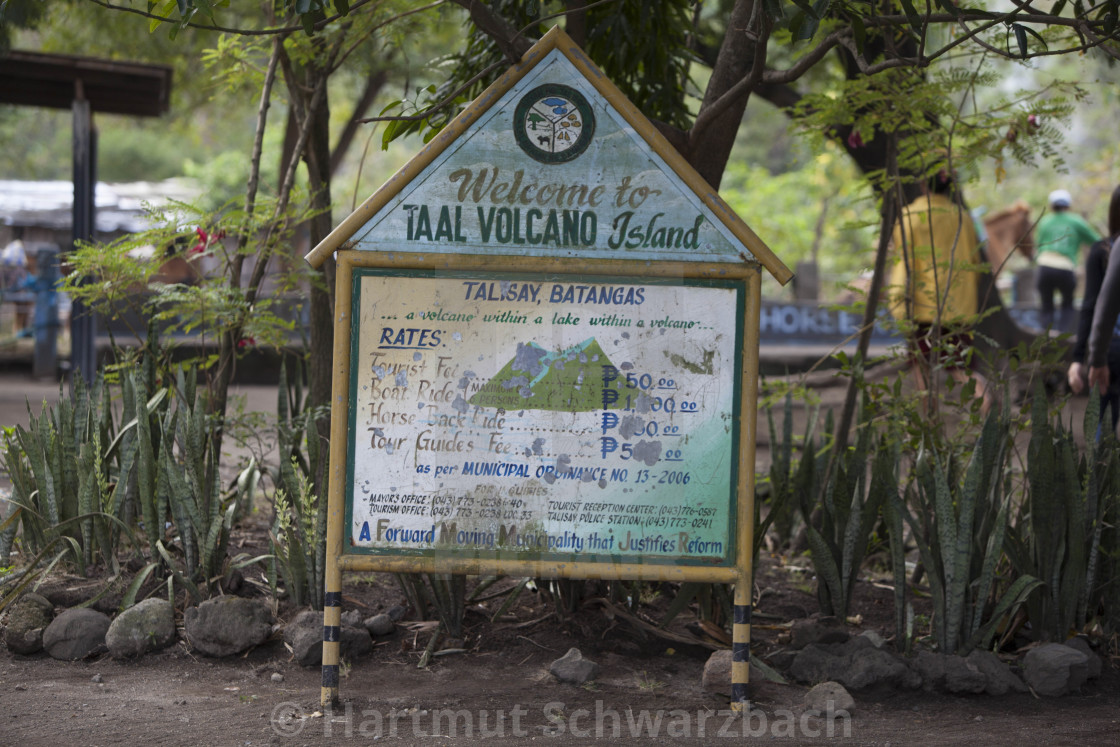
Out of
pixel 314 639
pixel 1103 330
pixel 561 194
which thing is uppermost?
pixel 561 194

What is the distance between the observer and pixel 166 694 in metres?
3.11

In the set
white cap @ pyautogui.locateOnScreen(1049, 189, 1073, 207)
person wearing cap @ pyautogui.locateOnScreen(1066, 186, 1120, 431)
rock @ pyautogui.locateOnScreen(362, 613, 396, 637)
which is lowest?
rock @ pyautogui.locateOnScreen(362, 613, 396, 637)

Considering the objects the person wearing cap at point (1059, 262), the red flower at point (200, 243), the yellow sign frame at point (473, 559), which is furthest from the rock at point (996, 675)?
the person wearing cap at point (1059, 262)

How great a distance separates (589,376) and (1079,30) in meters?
1.73

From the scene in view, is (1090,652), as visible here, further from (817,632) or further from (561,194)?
(561,194)

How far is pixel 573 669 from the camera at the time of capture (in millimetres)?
3230

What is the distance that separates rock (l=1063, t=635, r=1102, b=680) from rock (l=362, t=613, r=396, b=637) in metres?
2.23

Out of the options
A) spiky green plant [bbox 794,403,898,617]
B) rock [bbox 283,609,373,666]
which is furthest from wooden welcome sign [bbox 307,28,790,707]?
spiky green plant [bbox 794,403,898,617]

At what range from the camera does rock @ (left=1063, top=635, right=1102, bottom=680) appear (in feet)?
10.8

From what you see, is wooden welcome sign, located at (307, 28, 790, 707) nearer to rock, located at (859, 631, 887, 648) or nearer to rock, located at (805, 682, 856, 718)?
rock, located at (805, 682, 856, 718)

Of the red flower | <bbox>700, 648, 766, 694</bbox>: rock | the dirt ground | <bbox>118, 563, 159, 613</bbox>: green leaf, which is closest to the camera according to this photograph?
the dirt ground

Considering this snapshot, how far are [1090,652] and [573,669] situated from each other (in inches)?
65.6

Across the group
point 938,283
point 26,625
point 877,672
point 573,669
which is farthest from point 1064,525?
point 26,625

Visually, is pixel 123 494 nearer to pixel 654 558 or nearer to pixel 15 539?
pixel 15 539
